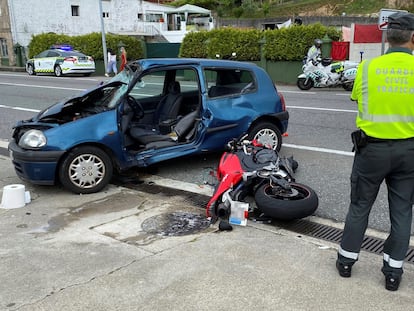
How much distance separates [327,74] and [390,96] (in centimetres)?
1353

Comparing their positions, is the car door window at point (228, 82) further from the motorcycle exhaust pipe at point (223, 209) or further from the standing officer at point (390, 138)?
the standing officer at point (390, 138)

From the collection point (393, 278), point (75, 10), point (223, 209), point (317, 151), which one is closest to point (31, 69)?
point (75, 10)

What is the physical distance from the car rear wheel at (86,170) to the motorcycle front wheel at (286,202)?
2.01 metres

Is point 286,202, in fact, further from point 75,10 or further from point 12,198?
point 75,10

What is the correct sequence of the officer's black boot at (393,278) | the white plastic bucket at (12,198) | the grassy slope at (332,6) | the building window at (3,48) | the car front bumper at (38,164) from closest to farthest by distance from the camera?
the officer's black boot at (393,278), the white plastic bucket at (12,198), the car front bumper at (38,164), the building window at (3,48), the grassy slope at (332,6)

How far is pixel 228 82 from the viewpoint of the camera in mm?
6652

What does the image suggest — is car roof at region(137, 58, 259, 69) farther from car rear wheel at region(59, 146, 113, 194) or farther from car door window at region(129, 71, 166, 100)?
car rear wheel at region(59, 146, 113, 194)

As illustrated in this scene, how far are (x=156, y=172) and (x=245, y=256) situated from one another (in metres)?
3.04

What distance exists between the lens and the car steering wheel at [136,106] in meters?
6.44

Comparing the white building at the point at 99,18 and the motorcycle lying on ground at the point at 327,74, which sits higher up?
the white building at the point at 99,18

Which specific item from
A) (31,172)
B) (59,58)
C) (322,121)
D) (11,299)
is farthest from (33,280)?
(59,58)

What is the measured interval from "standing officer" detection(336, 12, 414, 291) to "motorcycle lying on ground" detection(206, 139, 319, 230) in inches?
44.4

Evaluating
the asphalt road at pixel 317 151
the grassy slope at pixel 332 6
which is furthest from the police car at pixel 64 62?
the grassy slope at pixel 332 6

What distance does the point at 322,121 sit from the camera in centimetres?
998
